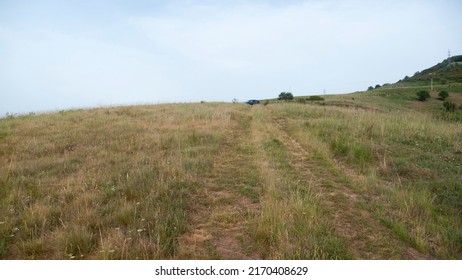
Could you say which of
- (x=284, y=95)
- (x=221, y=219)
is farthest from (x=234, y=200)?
(x=284, y=95)

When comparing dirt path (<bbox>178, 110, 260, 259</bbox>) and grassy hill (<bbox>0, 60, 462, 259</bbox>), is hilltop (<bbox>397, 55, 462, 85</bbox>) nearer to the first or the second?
grassy hill (<bbox>0, 60, 462, 259</bbox>)

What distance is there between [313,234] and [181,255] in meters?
1.76

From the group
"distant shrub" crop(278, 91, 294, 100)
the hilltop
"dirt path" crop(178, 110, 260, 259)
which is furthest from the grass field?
the hilltop

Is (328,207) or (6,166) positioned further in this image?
(6,166)

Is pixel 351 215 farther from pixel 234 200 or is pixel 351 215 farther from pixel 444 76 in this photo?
pixel 444 76

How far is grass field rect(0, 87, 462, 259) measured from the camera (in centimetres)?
394

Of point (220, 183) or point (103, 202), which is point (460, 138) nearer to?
point (220, 183)

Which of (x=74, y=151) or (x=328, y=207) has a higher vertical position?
(x=74, y=151)

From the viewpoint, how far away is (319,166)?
7.86m

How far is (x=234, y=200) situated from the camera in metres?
5.55

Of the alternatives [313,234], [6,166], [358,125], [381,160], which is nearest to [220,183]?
[313,234]

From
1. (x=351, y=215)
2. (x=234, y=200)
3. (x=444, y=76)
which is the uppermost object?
(x=444, y=76)

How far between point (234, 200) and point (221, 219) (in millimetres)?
795

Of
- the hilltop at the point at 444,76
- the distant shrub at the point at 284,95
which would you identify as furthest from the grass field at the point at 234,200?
the hilltop at the point at 444,76
